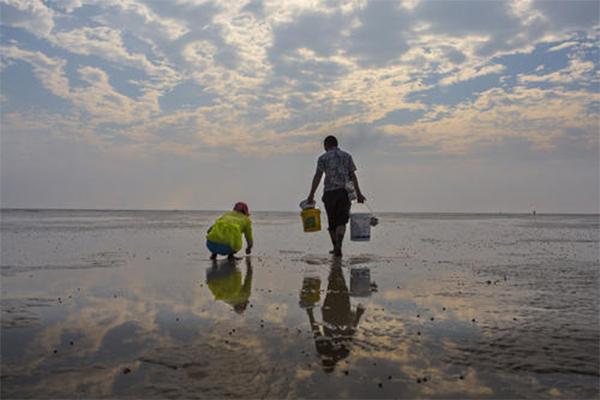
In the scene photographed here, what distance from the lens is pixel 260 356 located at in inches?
145

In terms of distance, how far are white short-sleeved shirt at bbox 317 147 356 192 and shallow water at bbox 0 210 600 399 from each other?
303cm

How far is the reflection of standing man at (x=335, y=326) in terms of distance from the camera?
3.71 meters

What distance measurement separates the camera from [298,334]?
14.0ft

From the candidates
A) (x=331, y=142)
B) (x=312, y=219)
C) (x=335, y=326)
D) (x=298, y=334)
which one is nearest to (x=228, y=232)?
(x=312, y=219)

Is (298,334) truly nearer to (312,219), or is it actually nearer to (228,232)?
(228,232)

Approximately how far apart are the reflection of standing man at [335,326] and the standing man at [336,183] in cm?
436

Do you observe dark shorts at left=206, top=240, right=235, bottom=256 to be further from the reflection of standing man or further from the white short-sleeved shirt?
the reflection of standing man

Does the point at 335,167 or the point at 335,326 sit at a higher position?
the point at 335,167

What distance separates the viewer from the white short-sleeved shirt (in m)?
10.8

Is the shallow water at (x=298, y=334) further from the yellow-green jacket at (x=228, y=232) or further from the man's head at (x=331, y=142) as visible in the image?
the man's head at (x=331, y=142)

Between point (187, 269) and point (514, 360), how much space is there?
643 centimetres

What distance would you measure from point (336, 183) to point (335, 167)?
39cm

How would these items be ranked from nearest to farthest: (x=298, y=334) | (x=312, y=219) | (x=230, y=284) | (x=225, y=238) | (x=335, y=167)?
(x=298, y=334), (x=230, y=284), (x=225, y=238), (x=335, y=167), (x=312, y=219)

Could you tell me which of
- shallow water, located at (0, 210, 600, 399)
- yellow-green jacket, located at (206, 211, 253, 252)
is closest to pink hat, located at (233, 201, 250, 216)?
yellow-green jacket, located at (206, 211, 253, 252)
